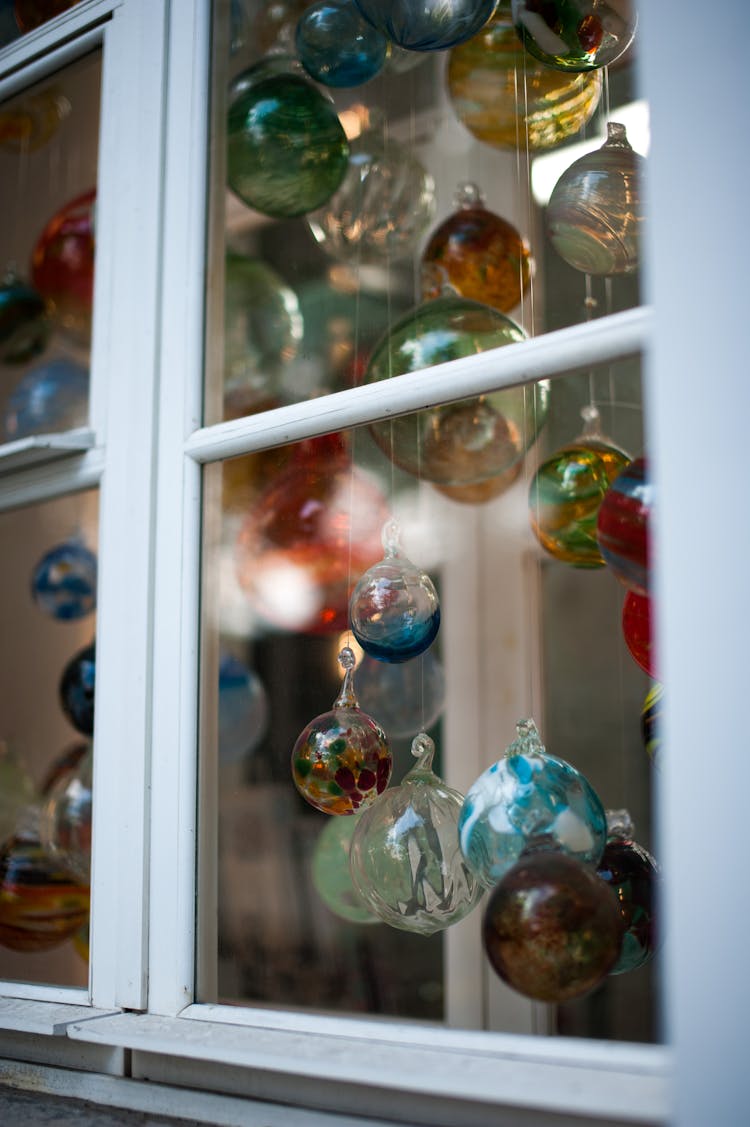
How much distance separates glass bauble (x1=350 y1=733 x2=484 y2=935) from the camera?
803 mm

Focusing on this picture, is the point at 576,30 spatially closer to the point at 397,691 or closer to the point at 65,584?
the point at 397,691

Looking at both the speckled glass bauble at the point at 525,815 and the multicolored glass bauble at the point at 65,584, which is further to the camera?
the multicolored glass bauble at the point at 65,584

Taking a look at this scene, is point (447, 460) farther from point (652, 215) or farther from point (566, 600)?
point (566, 600)

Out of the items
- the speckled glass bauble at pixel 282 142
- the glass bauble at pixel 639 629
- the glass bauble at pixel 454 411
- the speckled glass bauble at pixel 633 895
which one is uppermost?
the speckled glass bauble at pixel 282 142

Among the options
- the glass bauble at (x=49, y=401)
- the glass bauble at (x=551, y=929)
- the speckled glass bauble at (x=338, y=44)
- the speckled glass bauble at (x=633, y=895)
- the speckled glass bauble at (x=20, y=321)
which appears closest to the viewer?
the glass bauble at (x=551, y=929)

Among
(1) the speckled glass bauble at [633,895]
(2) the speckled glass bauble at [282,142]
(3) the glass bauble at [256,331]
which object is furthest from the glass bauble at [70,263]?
(1) the speckled glass bauble at [633,895]

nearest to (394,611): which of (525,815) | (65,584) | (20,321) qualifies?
(525,815)

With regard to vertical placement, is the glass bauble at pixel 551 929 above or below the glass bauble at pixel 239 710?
below

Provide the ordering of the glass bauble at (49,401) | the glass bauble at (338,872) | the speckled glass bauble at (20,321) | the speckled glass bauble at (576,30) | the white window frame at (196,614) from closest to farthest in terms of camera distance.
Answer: the white window frame at (196,614) → the speckled glass bauble at (576,30) → the glass bauble at (338,872) → the glass bauble at (49,401) → the speckled glass bauble at (20,321)

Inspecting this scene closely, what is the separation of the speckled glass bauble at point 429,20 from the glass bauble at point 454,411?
0.24 metres

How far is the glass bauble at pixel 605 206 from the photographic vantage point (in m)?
0.89

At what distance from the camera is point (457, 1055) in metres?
0.66

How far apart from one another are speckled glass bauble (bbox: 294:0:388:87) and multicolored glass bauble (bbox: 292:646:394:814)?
0.69 meters

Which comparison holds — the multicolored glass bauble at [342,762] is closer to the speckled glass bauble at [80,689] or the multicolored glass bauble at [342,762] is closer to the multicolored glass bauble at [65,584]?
the speckled glass bauble at [80,689]
